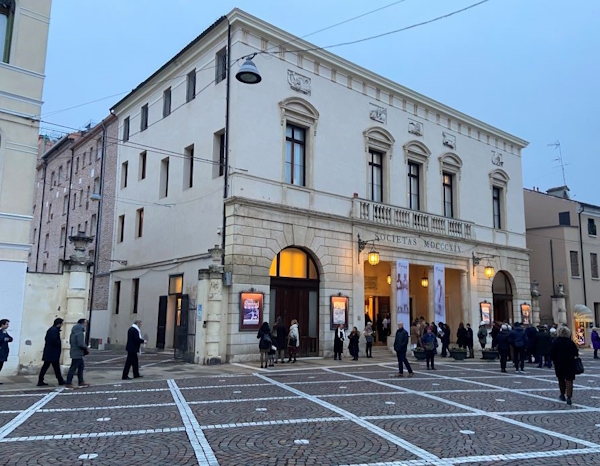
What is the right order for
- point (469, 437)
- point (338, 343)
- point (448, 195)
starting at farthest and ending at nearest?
point (448, 195)
point (338, 343)
point (469, 437)

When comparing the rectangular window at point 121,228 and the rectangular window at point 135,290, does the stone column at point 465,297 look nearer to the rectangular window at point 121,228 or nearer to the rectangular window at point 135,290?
the rectangular window at point 135,290

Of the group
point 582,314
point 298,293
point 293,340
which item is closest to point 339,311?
point 298,293

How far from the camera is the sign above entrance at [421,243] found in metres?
23.8

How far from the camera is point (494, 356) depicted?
2198 cm

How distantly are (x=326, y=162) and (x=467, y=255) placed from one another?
34.7 ft

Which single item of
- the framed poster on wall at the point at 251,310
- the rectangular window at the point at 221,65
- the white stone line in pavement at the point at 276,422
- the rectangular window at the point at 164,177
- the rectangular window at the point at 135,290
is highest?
the rectangular window at the point at 221,65

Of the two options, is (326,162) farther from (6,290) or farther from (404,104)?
(6,290)

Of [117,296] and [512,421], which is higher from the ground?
[117,296]

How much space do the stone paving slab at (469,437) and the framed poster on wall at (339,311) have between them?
39.5 feet

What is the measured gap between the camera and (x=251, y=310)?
1886 cm

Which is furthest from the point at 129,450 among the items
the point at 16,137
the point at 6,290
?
the point at 16,137

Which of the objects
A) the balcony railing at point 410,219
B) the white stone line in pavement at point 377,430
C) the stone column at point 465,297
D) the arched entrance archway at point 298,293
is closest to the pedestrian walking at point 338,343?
the arched entrance archway at point 298,293

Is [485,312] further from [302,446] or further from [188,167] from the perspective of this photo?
[302,446]

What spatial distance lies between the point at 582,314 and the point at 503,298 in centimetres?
800
